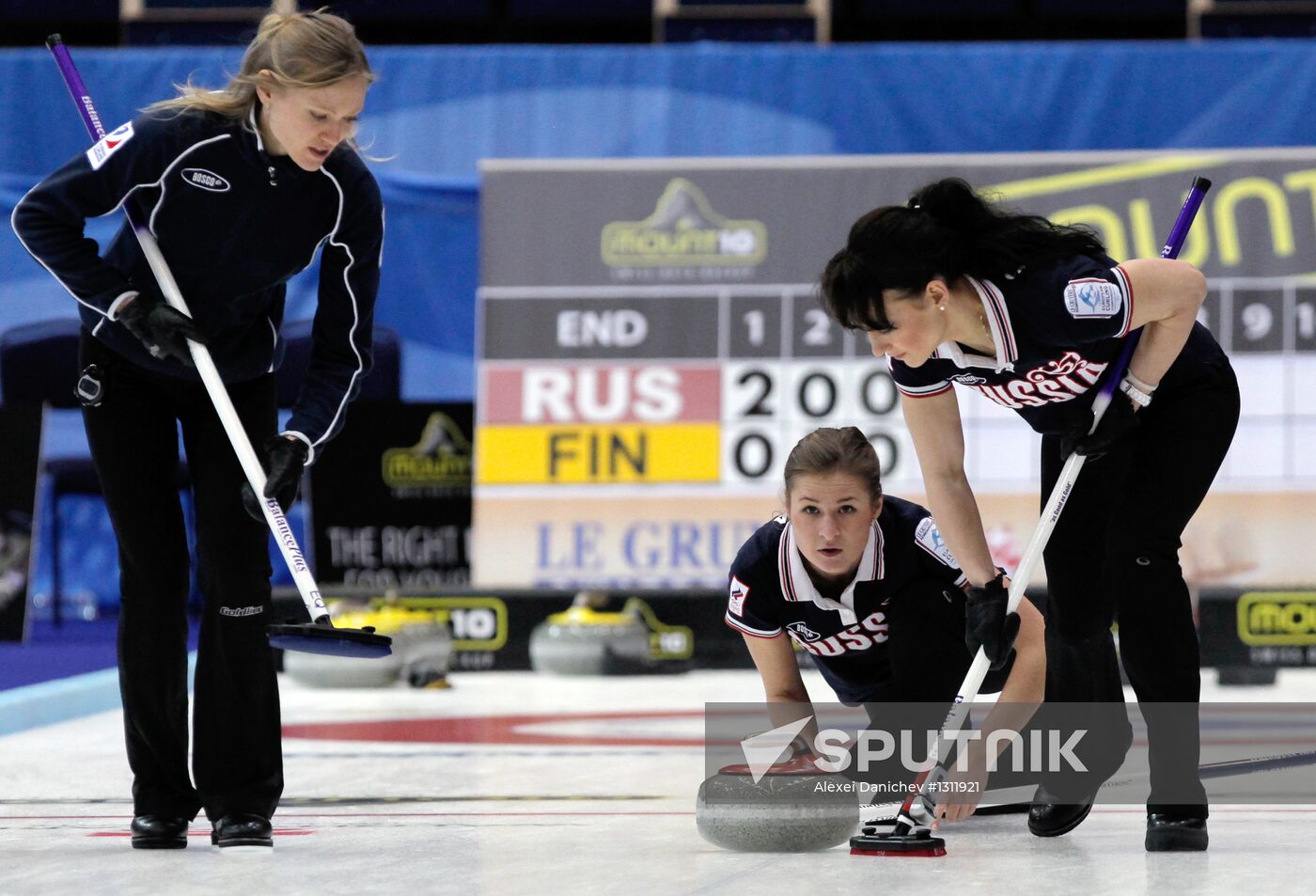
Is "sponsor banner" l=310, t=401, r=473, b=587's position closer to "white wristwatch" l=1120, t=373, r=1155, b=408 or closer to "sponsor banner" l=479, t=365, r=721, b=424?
"sponsor banner" l=479, t=365, r=721, b=424

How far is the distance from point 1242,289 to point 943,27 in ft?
8.90

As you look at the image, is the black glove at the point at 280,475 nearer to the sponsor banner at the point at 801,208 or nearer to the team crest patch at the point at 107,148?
the team crest patch at the point at 107,148

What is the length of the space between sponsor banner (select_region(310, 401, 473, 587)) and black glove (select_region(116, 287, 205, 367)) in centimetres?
385

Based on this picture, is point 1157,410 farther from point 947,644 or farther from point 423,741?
point 423,741

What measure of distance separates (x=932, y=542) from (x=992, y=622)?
34 centimetres

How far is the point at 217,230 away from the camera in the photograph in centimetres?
233

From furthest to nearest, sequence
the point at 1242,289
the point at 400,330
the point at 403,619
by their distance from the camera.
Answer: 1. the point at 400,330
2. the point at 1242,289
3. the point at 403,619

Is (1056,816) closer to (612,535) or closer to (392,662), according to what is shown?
(392,662)

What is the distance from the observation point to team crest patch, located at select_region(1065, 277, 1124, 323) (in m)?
2.13

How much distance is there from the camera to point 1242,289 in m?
5.83

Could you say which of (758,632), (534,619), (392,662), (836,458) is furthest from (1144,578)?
(534,619)

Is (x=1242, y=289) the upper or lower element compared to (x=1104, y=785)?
upper

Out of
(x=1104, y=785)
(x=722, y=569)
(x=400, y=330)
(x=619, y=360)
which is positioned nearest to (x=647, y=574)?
(x=722, y=569)

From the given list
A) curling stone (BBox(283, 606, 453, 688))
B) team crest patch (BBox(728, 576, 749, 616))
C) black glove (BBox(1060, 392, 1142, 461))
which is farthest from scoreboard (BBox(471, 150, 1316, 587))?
black glove (BBox(1060, 392, 1142, 461))
